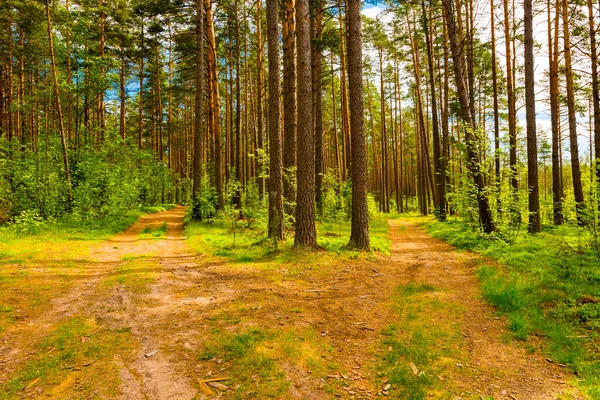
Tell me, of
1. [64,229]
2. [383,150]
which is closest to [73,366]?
[64,229]

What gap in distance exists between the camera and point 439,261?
28.7 ft

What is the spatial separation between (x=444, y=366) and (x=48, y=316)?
5.43 m

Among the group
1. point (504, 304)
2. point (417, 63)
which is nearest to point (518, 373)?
point (504, 304)

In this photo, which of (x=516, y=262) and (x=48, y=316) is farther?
(x=516, y=262)

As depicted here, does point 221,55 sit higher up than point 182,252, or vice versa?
point 221,55

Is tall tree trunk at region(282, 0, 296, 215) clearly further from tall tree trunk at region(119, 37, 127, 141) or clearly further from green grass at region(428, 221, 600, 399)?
tall tree trunk at region(119, 37, 127, 141)

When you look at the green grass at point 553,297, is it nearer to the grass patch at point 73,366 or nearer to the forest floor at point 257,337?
the forest floor at point 257,337

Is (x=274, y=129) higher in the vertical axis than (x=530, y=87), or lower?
lower

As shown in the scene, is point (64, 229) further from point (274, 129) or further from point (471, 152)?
point (471, 152)

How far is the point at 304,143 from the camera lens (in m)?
8.61

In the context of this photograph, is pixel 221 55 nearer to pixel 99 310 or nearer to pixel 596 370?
pixel 99 310

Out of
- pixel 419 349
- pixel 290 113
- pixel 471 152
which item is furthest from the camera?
pixel 471 152

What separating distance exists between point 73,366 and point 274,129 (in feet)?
25.0

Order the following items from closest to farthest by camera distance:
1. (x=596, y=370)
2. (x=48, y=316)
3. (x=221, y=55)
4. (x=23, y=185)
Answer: (x=596, y=370) < (x=48, y=316) < (x=23, y=185) < (x=221, y=55)
